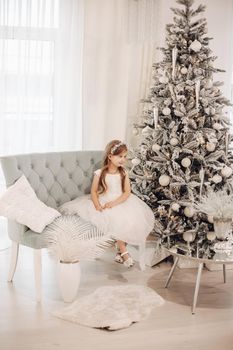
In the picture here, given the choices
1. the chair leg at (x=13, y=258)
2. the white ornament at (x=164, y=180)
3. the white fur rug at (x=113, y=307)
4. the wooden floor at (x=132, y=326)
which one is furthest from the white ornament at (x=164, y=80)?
the chair leg at (x=13, y=258)

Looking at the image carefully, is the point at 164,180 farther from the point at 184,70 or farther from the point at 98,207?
the point at 184,70

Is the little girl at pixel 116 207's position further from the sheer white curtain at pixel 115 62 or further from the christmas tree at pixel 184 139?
the sheer white curtain at pixel 115 62

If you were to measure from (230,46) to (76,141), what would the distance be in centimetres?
202

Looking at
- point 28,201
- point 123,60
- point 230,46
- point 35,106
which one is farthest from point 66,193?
point 230,46

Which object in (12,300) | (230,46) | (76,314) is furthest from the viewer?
(230,46)

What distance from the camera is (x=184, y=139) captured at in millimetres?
5254

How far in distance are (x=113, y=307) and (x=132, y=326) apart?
0.30 metres

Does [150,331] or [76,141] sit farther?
[76,141]

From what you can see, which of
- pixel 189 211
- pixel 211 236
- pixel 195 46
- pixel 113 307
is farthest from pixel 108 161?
pixel 113 307

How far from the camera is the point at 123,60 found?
613 cm

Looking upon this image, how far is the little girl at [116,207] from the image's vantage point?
500 centimetres

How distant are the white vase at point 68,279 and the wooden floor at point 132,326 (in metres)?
0.11

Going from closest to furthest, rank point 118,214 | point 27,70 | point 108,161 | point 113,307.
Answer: point 113,307
point 118,214
point 108,161
point 27,70

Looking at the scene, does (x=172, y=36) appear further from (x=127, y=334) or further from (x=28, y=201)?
(x=127, y=334)
